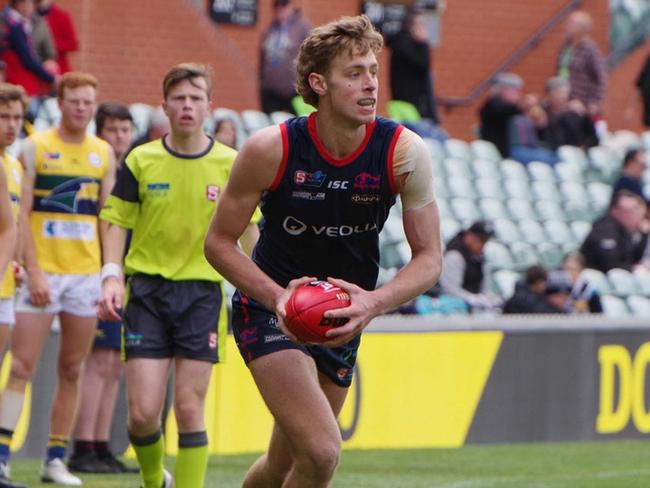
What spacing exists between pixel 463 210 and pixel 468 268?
249 centimetres

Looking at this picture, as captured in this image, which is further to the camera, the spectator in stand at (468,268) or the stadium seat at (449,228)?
the stadium seat at (449,228)

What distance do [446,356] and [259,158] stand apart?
23.8ft

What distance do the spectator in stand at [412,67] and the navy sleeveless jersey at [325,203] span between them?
1173cm

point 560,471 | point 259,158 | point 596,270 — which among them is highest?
point 259,158

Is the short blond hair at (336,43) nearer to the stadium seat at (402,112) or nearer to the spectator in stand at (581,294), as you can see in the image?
the spectator in stand at (581,294)

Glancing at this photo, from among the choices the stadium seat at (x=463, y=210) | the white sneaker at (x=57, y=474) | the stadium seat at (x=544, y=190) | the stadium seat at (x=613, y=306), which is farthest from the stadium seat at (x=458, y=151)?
the white sneaker at (x=57, y=474)

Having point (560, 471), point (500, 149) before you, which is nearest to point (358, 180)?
point (560, 471)

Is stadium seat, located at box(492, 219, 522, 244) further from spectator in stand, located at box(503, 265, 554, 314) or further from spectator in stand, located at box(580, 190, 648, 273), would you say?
spectator in stand, located at box(503, 265, 554, 314)

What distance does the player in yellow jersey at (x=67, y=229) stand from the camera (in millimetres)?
9695

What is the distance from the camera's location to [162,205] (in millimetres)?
8453

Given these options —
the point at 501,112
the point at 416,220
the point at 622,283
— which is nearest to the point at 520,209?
the point at 501,112

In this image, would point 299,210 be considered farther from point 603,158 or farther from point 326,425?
point 603,158

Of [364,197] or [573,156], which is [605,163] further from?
[364,197]

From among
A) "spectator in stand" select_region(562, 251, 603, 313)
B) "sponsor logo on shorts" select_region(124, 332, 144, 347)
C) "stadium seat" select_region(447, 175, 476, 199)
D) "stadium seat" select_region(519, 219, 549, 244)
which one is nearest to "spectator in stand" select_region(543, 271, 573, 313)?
"spectator in stand" select_region(562, 251, 603, 313)
